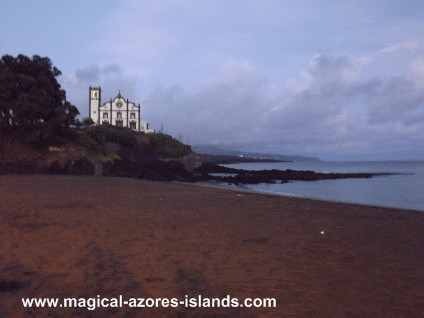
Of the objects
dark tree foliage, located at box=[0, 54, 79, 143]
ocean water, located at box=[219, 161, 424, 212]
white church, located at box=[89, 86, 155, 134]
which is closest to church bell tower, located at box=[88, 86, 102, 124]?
white church, located at box=[89, 86, 155, 134]

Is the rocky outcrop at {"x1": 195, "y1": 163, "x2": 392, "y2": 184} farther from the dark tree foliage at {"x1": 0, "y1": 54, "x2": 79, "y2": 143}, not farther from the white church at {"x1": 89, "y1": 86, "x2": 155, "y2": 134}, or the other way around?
the white church at {"x1": 89, "y1": 86, "x2": 155, "y2": 134}

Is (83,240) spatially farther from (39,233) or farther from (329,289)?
(329,289)

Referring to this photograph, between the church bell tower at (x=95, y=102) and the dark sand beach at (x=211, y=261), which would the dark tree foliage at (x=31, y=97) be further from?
the church bell tower at (x=95, y=102)

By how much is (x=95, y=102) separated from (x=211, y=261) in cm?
8124

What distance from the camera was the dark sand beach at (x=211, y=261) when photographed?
4184 millimetres

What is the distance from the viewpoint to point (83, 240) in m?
6.90

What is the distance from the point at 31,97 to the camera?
29.3m

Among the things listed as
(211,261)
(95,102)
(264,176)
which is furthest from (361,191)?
(95,102)

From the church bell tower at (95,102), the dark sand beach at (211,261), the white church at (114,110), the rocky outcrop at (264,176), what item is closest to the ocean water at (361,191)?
the rocky outcrop at (264,176)

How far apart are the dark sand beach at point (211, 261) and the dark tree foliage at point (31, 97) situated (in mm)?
22116

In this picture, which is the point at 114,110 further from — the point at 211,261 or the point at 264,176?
the point at 211,261

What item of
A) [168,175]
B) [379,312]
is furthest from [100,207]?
[168,175]

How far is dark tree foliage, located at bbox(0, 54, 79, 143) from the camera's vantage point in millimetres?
29234

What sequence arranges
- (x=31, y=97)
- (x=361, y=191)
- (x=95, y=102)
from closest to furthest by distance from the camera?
(x=31, y=97) → (x=361, y=191) → (x=95, y=102)
